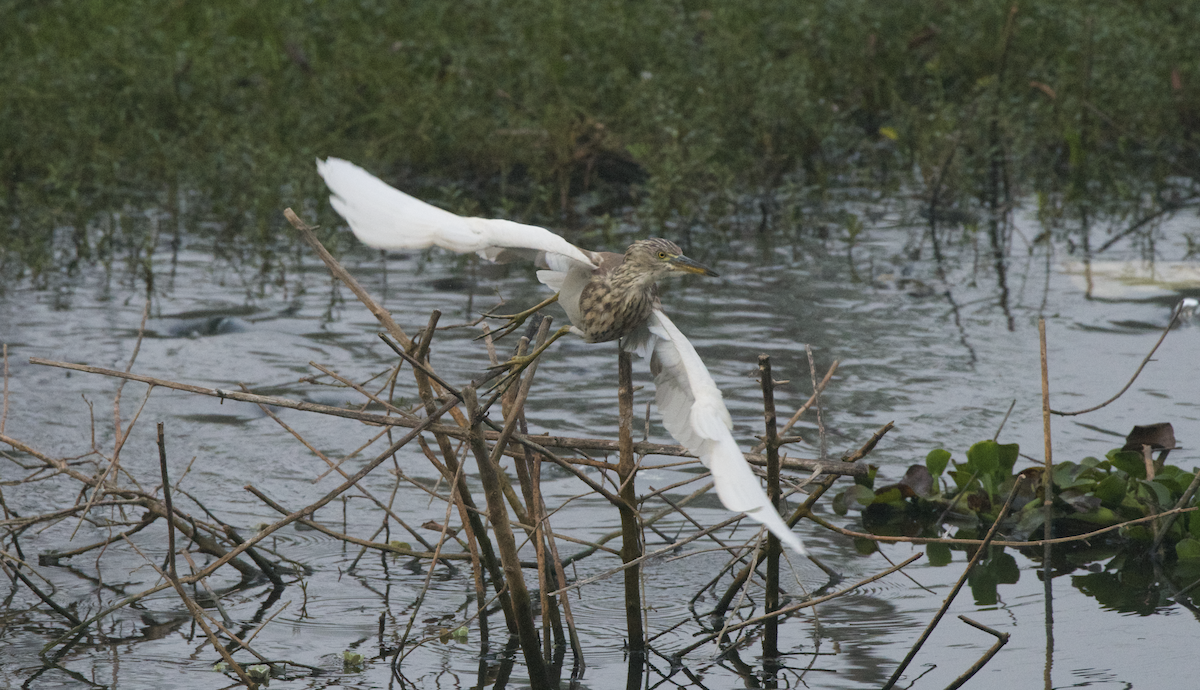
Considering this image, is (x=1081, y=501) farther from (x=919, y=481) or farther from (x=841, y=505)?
(x=841, y=505)

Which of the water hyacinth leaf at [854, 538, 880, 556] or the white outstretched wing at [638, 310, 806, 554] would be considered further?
the water hyacinth leaf at [854, 538, 880, 556]

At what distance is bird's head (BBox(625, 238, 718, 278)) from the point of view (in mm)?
2766

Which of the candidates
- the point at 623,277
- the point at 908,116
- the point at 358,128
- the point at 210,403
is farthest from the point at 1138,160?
the point at 623,277

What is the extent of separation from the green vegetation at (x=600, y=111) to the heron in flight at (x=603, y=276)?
3.64 metres

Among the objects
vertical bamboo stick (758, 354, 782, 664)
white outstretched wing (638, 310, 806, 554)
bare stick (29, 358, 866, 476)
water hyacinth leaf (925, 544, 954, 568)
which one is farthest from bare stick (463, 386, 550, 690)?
water hyacinth leaf (925, 544, 954, 568)

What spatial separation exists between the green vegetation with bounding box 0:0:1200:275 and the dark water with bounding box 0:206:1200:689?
0.56 m

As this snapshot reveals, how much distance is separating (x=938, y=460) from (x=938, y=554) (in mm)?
291

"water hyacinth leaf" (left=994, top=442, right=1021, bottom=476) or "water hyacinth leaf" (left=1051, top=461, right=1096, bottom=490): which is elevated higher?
"water hyacinth leaf" (left=994, top=442, right=1021, bottom=476)

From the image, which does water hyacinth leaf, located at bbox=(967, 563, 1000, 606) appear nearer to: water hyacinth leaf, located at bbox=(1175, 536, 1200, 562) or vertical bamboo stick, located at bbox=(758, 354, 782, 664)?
water hyacinth leaf, located at bbox=(1175, 536, 1200, 562)

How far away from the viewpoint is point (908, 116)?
8.40 meters

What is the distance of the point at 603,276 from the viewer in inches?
109

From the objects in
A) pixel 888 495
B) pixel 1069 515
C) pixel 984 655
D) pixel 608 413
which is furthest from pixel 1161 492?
pixel 608 413

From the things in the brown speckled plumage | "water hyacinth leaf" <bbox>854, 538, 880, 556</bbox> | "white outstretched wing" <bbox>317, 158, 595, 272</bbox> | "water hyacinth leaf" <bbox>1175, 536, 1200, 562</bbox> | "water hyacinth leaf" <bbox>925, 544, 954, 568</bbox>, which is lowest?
"water hyacinth leaf" <bbox>925, 544, 954, 568</bbox>

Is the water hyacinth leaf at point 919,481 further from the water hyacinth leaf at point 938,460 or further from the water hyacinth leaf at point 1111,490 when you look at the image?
the water hyacinth leaf at point 1111,490
